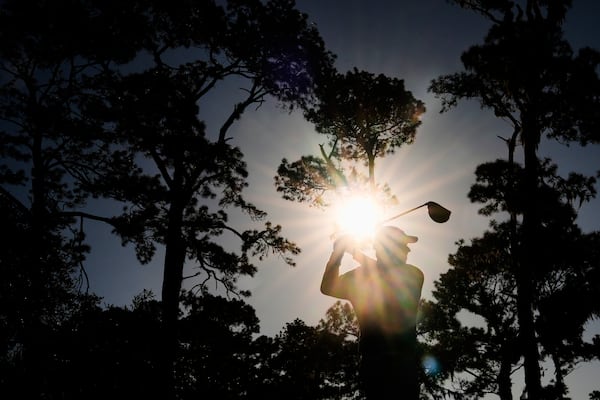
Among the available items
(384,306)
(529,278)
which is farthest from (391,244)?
(529,278)

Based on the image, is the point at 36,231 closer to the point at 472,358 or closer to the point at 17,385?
the point at 17,385

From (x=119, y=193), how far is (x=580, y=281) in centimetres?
1833

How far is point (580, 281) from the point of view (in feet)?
50.7

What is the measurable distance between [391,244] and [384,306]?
0.39m

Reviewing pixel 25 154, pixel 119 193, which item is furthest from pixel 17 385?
pixel 25 154

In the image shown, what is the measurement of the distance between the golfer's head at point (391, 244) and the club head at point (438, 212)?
152cm

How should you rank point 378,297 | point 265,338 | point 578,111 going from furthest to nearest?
1. point 265,338
2. point 578,111
3. point 378,297

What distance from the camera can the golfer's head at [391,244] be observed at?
2367 millimetres

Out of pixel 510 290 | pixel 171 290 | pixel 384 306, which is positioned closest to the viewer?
pixel 384 306

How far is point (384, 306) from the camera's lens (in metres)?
2.26

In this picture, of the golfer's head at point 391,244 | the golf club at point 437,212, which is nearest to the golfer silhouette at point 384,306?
the golfer's head at point 391,244

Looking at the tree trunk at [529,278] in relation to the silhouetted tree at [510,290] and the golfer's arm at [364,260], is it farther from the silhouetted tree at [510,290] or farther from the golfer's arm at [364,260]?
the golfer's arm at [364,260]

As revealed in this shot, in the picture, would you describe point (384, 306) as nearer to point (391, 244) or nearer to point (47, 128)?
point (391, 244)

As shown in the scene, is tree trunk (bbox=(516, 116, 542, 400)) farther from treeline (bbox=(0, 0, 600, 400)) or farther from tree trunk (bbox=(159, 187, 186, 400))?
tree trunk (bbox=(159, 187, 186, 400))
